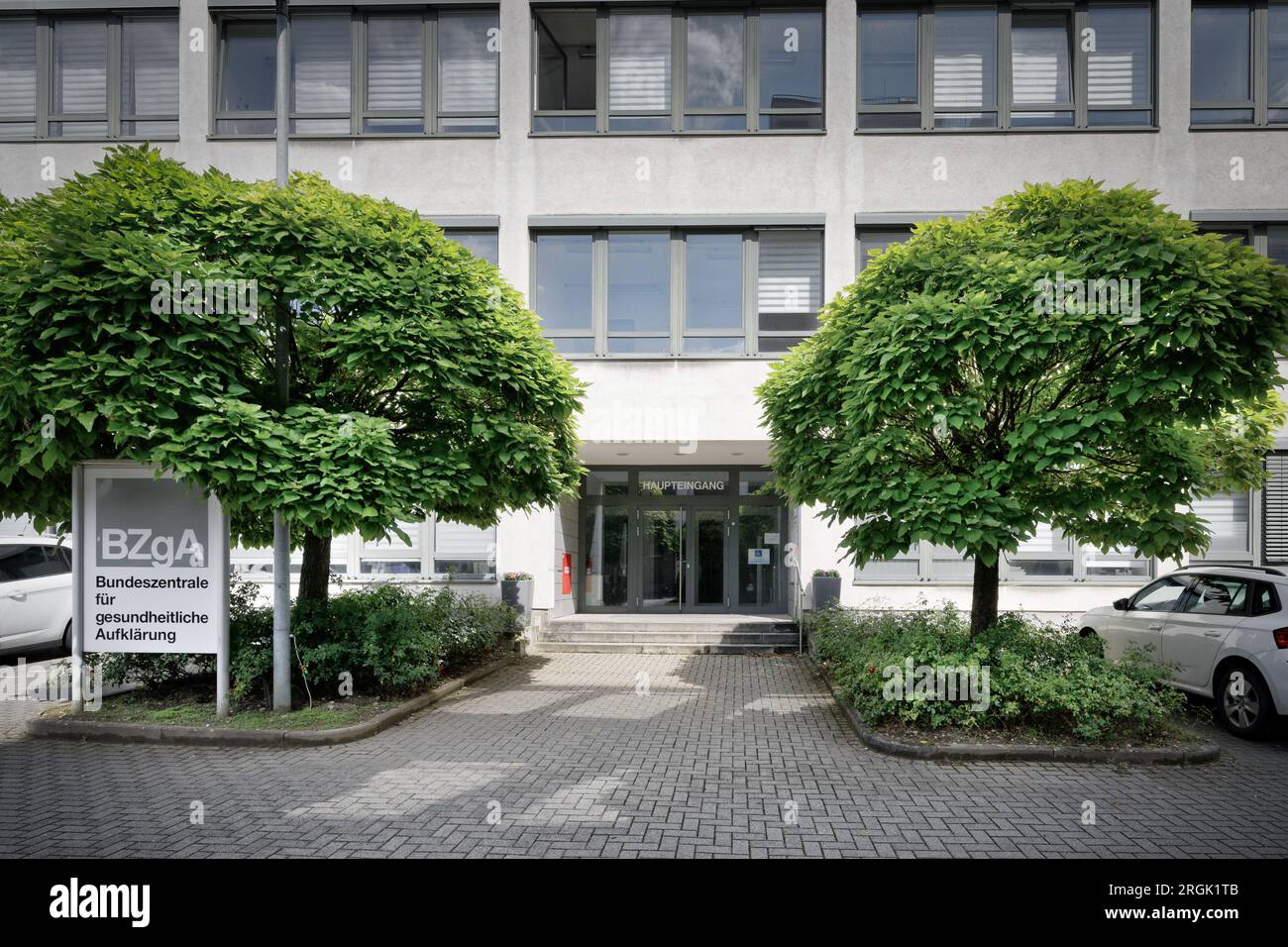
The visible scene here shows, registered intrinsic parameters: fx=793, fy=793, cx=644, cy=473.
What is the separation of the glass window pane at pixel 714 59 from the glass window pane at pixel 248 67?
8398 mm

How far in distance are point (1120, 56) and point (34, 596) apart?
2076 centimetres

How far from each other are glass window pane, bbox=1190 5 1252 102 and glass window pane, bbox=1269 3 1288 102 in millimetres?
419

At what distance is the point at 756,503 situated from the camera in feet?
54.6

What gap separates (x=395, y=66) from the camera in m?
15.7

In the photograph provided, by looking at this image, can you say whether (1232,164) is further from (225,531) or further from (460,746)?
(225,531)

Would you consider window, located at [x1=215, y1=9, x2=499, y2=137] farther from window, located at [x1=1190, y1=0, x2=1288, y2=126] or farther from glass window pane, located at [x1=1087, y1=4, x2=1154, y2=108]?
window, located at [x1=1190, y1=0, x2=1288, y2=126]

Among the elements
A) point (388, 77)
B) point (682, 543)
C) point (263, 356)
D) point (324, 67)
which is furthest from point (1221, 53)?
point (263, 356)

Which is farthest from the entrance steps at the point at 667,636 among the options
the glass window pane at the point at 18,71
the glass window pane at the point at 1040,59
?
the glass window pane at the point at 18,71

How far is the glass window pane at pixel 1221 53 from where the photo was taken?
1494 centimetres

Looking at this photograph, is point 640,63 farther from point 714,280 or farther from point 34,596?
point 34,596

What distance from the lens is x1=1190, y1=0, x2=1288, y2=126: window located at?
48.6 ft

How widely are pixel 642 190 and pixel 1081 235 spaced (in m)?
9.43

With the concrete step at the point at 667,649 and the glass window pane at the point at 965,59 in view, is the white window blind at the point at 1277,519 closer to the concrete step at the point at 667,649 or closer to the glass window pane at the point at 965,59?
the glass window pane at the point at 965,59
